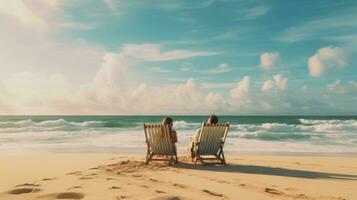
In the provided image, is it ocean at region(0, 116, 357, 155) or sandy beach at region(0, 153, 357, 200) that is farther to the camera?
ocean at region(0, 116, 357, 155)

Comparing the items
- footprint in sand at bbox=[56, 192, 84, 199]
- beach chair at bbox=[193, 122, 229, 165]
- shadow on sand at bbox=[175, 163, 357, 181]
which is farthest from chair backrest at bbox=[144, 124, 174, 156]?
footprint in sand at bbox=[56, 192, 84, 199]

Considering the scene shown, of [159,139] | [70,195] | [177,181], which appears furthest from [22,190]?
[159,139]

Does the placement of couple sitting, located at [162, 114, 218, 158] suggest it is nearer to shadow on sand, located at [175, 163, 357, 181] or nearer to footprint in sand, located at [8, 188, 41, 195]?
shadow on sand, located at [175, 163, 357, 181]

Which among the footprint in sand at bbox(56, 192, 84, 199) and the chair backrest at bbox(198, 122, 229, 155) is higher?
the chair backrest at bbox(198, 122, 229, 155)

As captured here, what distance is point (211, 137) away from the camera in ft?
35.2

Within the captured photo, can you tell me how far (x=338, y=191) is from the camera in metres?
7.33

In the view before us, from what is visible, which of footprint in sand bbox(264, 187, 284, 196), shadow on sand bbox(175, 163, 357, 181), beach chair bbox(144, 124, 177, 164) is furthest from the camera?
beach chair bbox(144, 124, 177, 164)

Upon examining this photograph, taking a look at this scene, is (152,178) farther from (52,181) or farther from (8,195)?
(8,195)

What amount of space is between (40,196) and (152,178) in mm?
2665

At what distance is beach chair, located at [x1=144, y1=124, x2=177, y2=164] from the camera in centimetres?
1054

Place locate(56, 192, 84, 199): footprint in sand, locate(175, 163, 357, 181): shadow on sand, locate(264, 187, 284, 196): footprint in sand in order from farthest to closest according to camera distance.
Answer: locate(175, 163, 357, 181): shadow on sand
locate(264, 187, 284, 196): footprint in sand
locate(56, 192, 84, 199): footprint in sand

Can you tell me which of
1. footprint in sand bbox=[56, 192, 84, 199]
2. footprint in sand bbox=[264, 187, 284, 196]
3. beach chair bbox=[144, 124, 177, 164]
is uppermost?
beach chair bbox=[144, 124, 177, 164]

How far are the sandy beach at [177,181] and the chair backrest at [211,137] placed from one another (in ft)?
1.78

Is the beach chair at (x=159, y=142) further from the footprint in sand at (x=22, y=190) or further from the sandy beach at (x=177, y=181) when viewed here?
the footprint in sand at (x=22, y=190)
